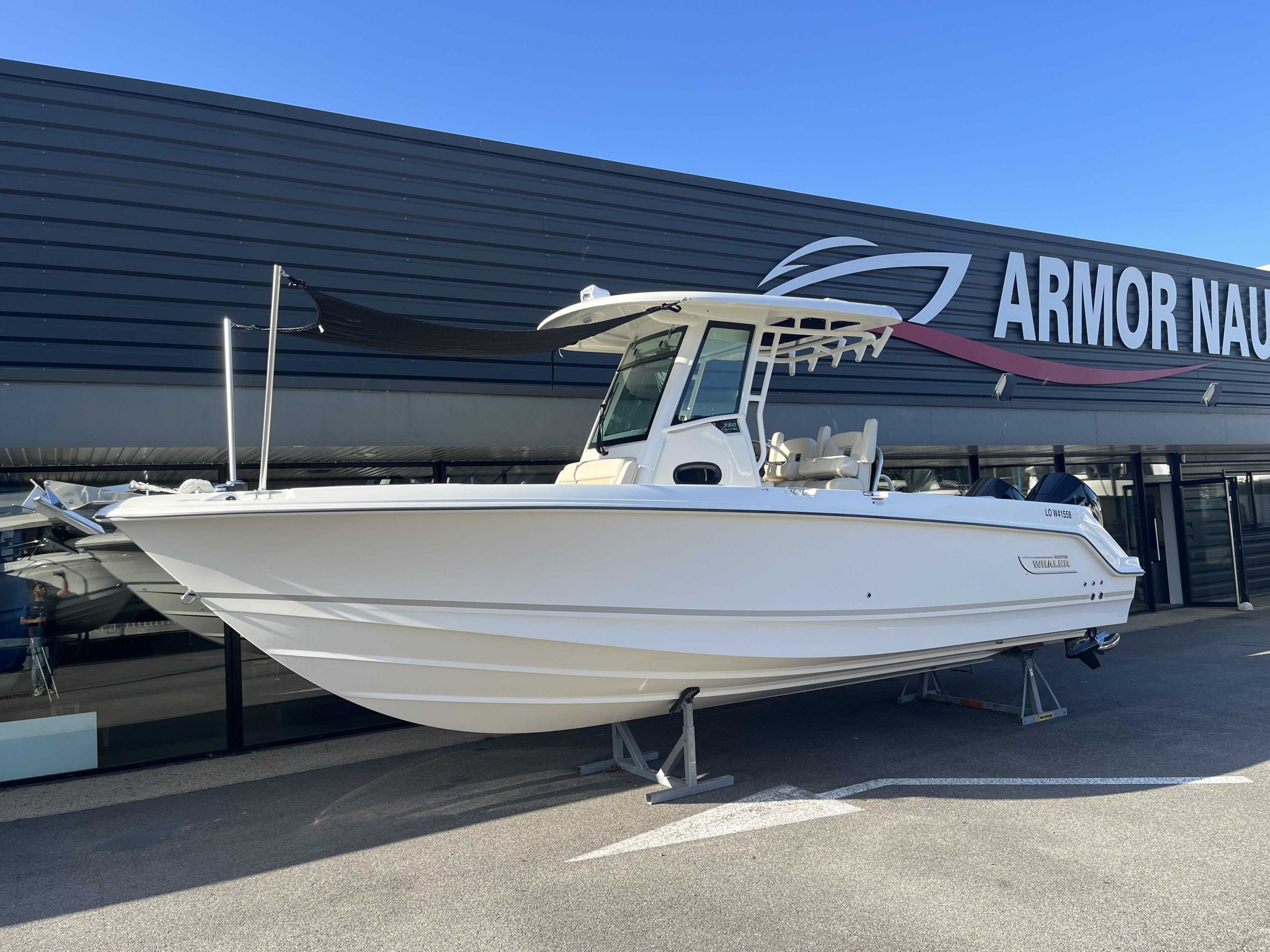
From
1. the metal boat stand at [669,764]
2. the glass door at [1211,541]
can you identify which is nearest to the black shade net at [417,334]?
the metal boat stand at [669,764]

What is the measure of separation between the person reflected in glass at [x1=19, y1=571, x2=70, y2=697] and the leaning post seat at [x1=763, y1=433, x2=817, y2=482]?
196 inches

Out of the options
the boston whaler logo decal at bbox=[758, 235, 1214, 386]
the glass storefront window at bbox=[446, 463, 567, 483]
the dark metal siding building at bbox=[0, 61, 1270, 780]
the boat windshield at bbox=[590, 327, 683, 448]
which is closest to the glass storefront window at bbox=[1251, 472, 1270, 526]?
the boston whaler logo decal at bbox=[758, 235, 1214, 386]

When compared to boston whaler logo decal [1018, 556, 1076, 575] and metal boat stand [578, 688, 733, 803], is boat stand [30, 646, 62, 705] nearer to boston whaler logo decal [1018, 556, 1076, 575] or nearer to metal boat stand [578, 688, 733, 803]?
metal boat stand [578, 688, 733, 803]

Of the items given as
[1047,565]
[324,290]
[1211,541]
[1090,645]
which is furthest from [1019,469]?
[324,290]

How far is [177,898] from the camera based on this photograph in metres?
3.70

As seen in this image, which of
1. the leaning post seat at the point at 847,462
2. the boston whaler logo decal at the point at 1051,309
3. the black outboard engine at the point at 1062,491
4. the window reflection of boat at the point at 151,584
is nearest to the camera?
the leaning post seat at the point at 847,462

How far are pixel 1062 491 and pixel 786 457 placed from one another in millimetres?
2236

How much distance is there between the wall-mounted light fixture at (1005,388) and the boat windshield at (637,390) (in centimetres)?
557

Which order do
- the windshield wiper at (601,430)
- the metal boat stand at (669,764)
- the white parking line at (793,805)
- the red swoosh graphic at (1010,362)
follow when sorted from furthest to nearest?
the red swoosh graphic at (1010,362)
the windshield wiper at (601,430)
the metal boat stand at (669,764)
the white parking line at (793,805)

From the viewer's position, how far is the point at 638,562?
4129mm

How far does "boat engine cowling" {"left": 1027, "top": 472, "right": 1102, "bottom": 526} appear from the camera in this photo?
631 cm

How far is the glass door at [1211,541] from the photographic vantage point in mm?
12008

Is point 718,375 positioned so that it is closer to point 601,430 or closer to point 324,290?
point 601,430

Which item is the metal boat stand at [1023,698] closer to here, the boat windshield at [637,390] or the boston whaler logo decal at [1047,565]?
the boston whaler logo decal at [1047,565]
